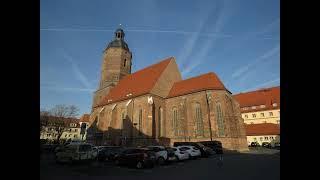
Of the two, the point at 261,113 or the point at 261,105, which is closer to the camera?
the point at 261,113

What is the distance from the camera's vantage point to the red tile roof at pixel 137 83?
45.8 metres

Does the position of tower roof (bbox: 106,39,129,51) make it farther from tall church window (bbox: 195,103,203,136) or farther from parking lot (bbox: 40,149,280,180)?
parking lot (bbox: 40,149,280,180)

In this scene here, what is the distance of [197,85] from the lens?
42656mm

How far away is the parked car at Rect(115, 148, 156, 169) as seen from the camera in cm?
1902

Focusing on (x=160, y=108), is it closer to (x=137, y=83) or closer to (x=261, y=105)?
(x=137, y=83)

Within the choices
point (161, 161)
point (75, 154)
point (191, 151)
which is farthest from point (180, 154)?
point (75, 154)

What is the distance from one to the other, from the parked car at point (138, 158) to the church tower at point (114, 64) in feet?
118

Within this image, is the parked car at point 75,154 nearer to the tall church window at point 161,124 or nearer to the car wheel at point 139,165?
the car wheel at point 139,165

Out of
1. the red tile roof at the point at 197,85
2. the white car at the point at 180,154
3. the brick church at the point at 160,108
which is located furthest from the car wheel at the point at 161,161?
the red tile roof at the point at 197,85

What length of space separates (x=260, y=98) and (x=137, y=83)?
3507 centimetres

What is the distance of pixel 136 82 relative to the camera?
50.7 metres
